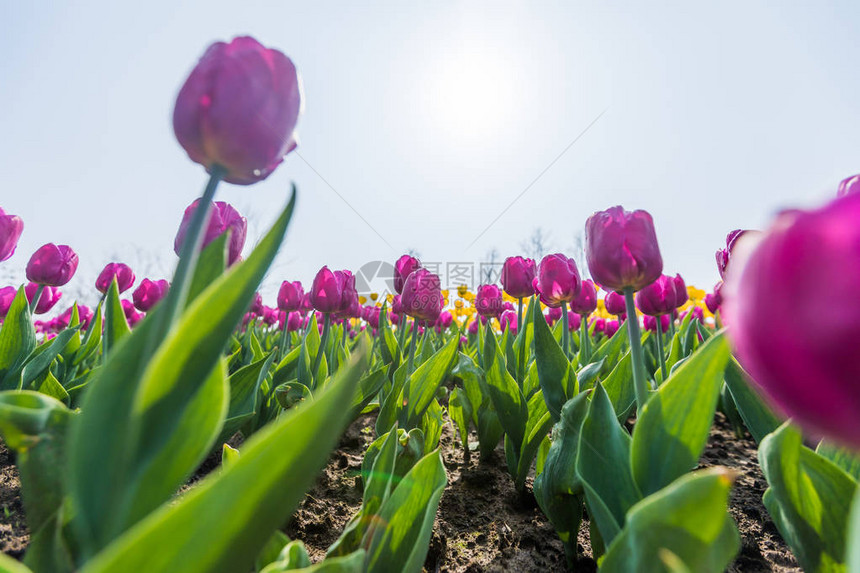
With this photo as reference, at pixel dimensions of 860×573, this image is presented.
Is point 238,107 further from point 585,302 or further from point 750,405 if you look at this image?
point 585,302

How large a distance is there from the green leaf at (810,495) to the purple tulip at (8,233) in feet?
9.52

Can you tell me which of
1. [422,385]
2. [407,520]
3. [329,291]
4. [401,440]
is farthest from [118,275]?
[407,520]

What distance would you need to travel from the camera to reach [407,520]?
2.72 ft

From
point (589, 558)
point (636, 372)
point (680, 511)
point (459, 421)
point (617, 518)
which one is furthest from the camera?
point (459, 421)

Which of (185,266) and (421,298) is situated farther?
(421,298)

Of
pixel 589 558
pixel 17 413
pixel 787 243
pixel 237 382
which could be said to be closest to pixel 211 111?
pixel 17 413

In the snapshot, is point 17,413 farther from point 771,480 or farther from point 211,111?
point 771,480

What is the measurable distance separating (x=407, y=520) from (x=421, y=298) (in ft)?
4.39

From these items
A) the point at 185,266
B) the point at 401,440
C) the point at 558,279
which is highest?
the point at 558,279

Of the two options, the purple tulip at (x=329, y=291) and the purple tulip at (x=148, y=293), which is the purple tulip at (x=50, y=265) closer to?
the purple tulip at (x=148, y=293)

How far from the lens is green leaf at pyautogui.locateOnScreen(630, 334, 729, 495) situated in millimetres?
736

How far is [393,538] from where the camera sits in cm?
81

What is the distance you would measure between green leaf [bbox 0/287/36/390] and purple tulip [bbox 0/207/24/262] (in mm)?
495

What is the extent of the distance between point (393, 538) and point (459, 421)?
1.41 metres
